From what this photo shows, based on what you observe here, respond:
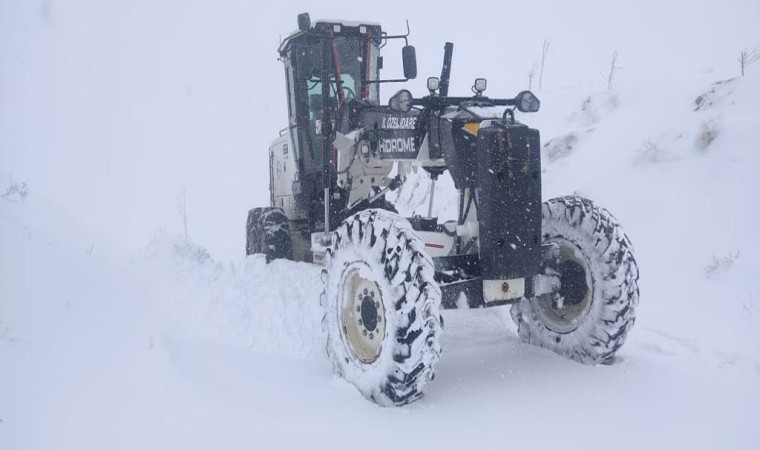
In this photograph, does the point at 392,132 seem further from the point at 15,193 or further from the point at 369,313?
the point at 15,193

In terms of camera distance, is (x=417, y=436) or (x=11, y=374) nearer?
(x=417, y=436)

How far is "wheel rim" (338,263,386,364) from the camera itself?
410 cm

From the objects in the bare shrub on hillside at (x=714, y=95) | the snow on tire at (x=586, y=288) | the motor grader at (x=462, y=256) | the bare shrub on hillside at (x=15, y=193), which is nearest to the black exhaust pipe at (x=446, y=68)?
the motor grader at (x=462, y=256)

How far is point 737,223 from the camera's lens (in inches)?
278

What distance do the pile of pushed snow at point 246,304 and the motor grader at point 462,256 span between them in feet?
2.66

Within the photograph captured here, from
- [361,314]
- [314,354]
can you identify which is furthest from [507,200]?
[314,354]

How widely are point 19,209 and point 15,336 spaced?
223 inches

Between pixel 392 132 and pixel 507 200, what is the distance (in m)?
1.26

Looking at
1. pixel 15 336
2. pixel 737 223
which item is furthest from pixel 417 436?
pixel 737 223

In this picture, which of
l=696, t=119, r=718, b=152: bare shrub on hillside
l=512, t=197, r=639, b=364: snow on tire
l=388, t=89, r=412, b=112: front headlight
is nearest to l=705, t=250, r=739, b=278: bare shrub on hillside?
l=512, t=197, r=639, b=364: snow on tire

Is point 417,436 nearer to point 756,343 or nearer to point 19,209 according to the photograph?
point 756,343

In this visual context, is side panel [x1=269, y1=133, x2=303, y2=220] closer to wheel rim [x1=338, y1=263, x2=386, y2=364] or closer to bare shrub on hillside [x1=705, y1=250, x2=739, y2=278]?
wheel rim [x1=338, y1=263, x2=386, y2=364]

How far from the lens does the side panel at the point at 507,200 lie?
4086mm

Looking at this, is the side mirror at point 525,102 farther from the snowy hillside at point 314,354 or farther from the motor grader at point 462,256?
the snowy hillside at point 314,354
